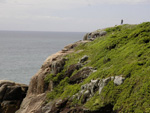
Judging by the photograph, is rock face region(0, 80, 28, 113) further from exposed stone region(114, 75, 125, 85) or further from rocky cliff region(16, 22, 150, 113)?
exposed stone region(114, 75, 125, 85)

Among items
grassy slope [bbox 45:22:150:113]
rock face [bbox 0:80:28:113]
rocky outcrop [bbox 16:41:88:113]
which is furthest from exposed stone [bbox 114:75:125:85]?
rock face [bbox 0:80:28:113]

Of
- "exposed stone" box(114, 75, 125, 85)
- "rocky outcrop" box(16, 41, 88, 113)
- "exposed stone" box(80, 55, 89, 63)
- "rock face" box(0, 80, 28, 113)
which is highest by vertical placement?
"exposed stone" box(80, 55, 89, 63)

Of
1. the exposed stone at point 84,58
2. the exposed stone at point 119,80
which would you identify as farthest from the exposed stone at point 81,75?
the exposed stone at point 119,80

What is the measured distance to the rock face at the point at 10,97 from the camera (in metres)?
34.1

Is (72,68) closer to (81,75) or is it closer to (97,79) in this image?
(81,75)

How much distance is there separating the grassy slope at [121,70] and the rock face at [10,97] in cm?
883

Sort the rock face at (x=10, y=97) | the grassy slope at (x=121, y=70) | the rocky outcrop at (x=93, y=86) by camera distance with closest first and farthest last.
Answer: the grassy slope at (x=121, y=70) < the rocky outcrop at (x=93, y=86) < the rock face at (x=10, y=97)

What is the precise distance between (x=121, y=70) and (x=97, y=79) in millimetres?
2280

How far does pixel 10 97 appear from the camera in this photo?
34938mm

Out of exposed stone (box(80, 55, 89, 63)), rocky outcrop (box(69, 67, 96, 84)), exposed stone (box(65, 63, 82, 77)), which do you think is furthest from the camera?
exposed stone (box(80, 55, 89, 63))

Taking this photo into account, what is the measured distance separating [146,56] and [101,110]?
6059mm

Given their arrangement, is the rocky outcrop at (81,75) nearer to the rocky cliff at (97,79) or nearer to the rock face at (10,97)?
the rocky cliff at (97,79)

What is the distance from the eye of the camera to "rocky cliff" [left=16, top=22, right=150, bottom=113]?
18.1 metres

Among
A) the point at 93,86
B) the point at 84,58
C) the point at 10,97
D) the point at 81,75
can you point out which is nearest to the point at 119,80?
the point at 93,86
